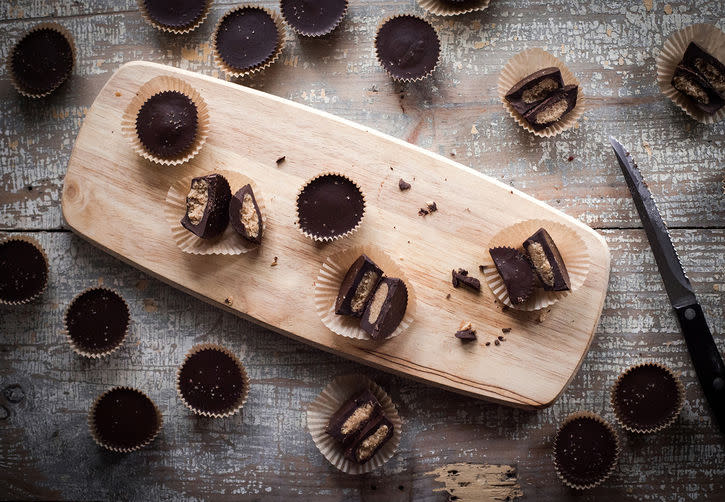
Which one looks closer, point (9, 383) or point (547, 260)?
point (547, 260)

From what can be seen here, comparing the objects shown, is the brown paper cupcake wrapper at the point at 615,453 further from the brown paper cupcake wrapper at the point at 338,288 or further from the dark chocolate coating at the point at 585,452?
the brown paper cupcake wrapper at the point at 338,288

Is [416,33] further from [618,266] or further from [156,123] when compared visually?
[618,266]

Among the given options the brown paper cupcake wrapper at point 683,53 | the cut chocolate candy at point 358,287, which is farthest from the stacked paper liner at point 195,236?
the brown paper cupcake wrapper at point 683,53

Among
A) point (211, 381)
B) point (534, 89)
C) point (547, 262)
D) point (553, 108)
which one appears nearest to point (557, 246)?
point (547, 262)

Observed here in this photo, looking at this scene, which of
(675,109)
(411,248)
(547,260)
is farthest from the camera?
(675,109)

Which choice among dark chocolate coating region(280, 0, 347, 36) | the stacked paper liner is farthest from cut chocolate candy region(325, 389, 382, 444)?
dark chocolate coating region(280, 0, 347, 36)

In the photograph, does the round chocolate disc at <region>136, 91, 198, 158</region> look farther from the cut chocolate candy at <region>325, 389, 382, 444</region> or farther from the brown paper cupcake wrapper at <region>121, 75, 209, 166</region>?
the cut chocolate candy at <region>325, 389, 382, 444</region>

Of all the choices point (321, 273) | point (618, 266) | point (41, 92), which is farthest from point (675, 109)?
point (41, 92)
